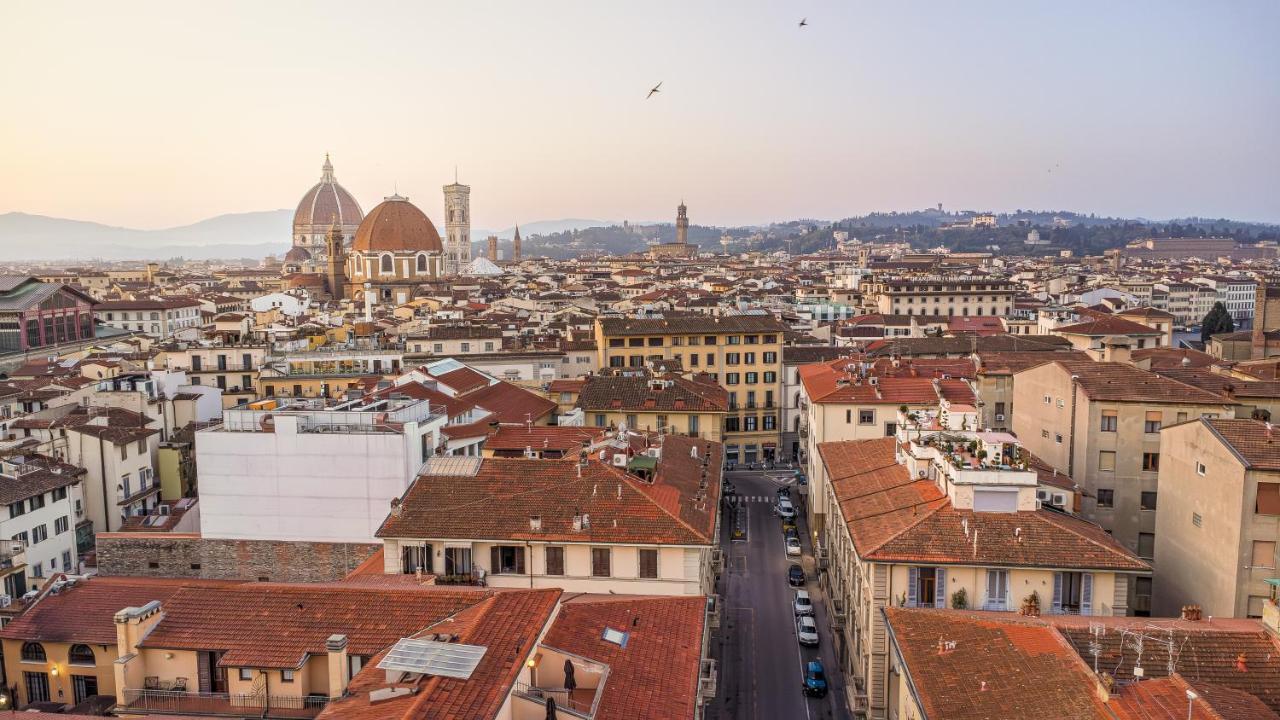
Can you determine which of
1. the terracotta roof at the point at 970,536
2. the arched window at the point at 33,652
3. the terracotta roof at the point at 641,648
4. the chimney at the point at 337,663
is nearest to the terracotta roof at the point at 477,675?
the chimney at the point at 337,663

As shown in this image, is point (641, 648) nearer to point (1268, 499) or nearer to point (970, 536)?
point (970, 536)

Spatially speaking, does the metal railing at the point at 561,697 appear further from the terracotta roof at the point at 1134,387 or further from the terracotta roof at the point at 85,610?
the terracotta roof at the point at 1134,387

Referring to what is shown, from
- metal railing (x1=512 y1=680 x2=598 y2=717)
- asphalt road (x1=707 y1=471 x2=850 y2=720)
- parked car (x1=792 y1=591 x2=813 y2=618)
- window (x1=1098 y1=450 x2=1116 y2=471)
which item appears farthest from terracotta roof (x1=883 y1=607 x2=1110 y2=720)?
window (x1=1098 y1=450 x2=1116 y2=471)

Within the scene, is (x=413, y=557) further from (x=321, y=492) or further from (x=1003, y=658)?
(x=1003, y=658)

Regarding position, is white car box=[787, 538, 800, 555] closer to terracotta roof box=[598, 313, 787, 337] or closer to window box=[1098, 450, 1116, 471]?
window box=[1098, 450, 1116, 471]

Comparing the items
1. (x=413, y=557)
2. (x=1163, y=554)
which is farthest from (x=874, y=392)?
(x=413, y=557)

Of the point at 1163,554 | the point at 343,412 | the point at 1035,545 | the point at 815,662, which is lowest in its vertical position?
the point at 815,662

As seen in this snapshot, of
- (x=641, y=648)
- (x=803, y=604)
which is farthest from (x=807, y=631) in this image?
(x=641, y=648)
